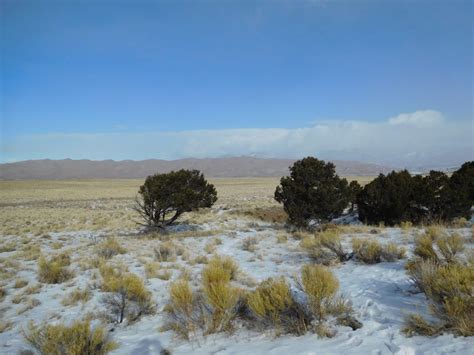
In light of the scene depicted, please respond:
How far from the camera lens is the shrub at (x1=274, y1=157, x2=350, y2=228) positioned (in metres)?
14.8

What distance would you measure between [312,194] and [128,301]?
1044cm

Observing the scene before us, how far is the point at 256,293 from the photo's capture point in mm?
5004

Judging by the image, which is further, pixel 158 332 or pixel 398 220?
pixel 398 220

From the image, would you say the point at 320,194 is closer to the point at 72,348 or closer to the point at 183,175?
the point at 183,175

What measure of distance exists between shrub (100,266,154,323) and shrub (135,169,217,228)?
1055 cm

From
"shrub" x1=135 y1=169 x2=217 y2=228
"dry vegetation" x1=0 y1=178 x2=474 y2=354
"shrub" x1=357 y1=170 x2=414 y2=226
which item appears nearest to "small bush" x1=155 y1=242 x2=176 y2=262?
"dry vegetation" x1=0 y1=178 x2=474 y2=354

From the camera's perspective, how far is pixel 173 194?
56.5ft

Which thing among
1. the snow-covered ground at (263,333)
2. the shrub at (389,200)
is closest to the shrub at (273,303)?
the snow-covered ground at (263,333)

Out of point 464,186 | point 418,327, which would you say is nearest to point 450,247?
point 418,327

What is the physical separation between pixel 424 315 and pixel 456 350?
95cm

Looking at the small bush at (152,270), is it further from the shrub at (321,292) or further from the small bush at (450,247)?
the small bush at (450,247)

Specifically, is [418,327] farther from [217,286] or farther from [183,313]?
[183,313]

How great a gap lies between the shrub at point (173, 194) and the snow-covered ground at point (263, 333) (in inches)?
258

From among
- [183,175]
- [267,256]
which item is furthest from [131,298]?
[183,175]
